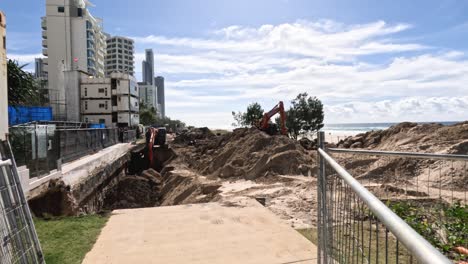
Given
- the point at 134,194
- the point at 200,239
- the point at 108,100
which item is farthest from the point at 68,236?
the point at 108,100

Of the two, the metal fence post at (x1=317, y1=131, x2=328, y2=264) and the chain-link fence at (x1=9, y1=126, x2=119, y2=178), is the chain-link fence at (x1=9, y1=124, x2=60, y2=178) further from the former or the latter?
the metal fence post at (x1=317, y1=131, x2=328, y2=264)

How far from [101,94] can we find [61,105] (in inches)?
248

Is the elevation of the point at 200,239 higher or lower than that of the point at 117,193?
higher

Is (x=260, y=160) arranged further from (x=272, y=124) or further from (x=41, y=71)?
(x=41, y=71)

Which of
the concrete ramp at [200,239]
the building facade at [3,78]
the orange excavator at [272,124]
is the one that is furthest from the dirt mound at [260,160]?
the building facade at [3,78]

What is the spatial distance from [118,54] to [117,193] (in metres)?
123

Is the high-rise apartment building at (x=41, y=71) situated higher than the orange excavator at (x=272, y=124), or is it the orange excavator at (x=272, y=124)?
the high-rise apartment building at (x=41, y=71)

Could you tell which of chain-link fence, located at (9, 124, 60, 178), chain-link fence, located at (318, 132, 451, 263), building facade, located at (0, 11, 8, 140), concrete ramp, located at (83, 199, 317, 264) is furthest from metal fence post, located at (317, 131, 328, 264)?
chain-link fence, located at (9, 124, 60, 178)

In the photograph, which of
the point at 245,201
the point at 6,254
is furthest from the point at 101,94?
the point at 6,254

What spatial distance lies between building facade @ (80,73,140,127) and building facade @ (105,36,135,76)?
73.3 metres

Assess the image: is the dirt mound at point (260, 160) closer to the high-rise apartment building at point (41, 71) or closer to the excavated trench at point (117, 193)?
the excavated trench at point (117, 193)

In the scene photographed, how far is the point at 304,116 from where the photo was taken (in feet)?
154

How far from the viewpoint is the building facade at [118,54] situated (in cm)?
12988

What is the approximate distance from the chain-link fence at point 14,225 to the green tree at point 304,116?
4423 cm
